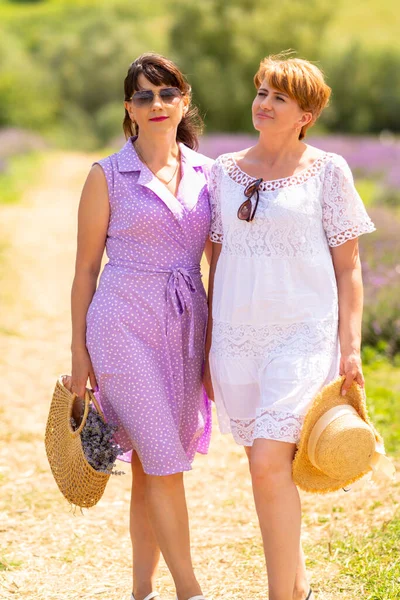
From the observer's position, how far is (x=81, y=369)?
348 centimetres

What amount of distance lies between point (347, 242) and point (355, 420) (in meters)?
0.62

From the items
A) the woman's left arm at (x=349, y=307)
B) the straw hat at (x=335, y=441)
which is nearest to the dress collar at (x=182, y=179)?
the woman's left arm at (x=349, y=307)

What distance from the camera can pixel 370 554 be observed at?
4.11m

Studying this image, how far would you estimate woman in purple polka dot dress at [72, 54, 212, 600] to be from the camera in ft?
11.1

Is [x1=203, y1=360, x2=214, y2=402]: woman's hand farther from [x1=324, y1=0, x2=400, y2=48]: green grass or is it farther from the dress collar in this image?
[x1=324, y1=0, x2=400, y2=48]: green grass

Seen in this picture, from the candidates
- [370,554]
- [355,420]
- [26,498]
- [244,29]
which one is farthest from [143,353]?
[244,29]

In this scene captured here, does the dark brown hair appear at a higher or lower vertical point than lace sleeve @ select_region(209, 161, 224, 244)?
higher

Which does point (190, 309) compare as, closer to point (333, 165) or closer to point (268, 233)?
point (268, 233)

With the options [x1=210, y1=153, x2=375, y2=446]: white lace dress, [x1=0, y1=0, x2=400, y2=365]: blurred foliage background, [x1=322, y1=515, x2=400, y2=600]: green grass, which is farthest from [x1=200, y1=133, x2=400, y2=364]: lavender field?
[x1=0, y1=0, x2=400, y2=365]: blurred foliage background

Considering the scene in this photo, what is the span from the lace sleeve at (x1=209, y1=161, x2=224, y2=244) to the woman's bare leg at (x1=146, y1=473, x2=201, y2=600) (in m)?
0.88

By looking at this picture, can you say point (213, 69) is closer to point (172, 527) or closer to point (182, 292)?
point (182, 292)

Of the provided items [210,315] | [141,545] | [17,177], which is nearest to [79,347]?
[210,315]

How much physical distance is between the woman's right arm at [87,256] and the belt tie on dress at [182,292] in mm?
286

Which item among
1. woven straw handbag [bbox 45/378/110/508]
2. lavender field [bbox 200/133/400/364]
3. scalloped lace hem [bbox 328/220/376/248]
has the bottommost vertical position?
lavender field [bbox 200/133/400/364]
